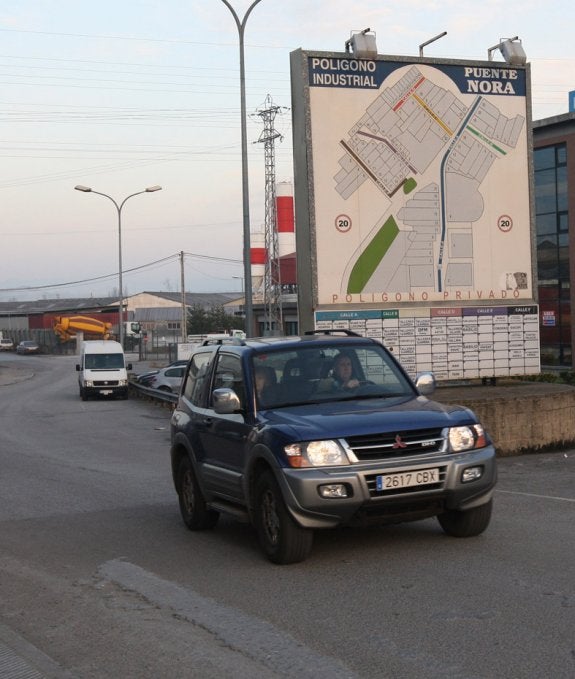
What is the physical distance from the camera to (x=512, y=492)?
1188 centimetres

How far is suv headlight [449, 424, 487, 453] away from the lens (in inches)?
312

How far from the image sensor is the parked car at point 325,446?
24.8 ft

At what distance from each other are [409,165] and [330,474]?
12.4 meters

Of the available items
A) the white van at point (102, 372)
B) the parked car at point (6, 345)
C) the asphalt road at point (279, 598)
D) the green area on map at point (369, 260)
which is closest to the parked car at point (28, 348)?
the parked car at point (6, 345)

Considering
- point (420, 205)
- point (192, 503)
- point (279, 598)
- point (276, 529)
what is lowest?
point (279, 598)

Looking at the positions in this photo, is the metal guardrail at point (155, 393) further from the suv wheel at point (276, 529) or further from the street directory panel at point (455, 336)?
the suv wheel at point (276, 529)

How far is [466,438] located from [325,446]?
1.15 meters

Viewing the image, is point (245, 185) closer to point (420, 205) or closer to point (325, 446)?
point (420, 205)

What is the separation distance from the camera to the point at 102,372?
140ft

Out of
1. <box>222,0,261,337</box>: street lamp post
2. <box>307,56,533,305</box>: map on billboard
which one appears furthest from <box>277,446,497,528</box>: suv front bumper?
<box>222,0,261,337</box>: street lamp post

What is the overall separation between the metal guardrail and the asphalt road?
21.4m

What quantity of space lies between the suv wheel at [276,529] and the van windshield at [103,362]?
117ft

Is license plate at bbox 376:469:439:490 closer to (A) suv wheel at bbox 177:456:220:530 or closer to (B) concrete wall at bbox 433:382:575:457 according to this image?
(A) suv wheel at bbox 177:456:220:530

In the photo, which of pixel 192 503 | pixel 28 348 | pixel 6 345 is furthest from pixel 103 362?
pixel 6 345
